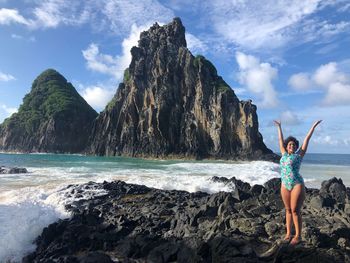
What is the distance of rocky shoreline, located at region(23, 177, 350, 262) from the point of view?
8797 millimetres

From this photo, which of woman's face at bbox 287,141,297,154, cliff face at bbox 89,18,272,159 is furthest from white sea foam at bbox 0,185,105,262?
cliff face at bbox 89,18,272,159

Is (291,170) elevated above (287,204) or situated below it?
above

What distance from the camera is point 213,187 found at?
24.2 meters

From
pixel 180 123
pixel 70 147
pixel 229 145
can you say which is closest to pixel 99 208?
pixel 229 145

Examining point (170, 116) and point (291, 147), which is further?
point (170, 116)

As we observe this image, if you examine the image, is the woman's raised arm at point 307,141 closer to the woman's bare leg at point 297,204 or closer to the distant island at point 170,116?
the woman's bare leg at point 297,204

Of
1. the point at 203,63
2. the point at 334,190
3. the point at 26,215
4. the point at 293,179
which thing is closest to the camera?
the point at 293,179

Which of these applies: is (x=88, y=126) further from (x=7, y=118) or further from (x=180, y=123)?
(x=180, y=123)

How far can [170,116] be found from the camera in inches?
3738

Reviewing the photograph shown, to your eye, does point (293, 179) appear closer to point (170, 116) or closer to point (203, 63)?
point (170, 116)

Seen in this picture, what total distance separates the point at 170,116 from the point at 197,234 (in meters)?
84.7

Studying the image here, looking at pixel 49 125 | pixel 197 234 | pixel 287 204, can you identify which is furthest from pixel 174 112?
pixel 287 204

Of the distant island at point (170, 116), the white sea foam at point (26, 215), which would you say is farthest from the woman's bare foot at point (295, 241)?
the distant island at point (170, 116)

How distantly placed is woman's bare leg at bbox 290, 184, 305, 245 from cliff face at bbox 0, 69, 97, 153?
402 feet
